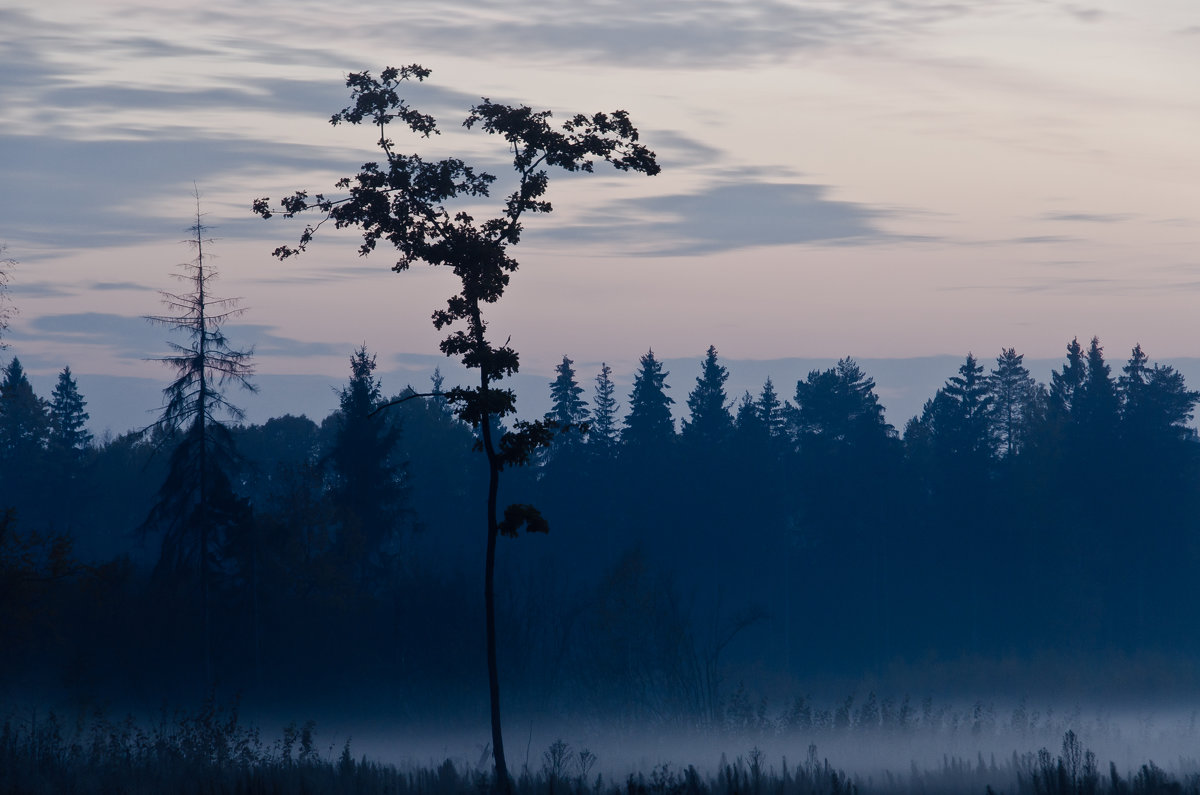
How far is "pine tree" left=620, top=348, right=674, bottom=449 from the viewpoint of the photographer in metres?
81.1

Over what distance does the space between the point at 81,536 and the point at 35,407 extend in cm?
1716

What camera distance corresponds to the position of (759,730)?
3625 cm

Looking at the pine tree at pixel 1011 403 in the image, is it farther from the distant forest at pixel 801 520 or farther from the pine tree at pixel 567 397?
the pine tree at pixel 567 397

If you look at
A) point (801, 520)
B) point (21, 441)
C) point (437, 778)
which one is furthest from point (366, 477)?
point (21, 441)

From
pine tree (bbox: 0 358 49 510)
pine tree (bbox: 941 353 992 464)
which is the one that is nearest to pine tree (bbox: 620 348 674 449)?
pine tree (bbox: 941 353 992 464)

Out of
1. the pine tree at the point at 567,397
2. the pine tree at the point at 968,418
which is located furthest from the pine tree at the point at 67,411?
the pine tree at the point at 968,418

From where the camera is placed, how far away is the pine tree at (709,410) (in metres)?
80.9

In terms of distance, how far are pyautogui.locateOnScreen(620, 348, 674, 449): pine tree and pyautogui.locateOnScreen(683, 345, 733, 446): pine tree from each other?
5.78ft

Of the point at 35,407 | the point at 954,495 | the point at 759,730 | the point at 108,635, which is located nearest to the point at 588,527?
the point at 954,495

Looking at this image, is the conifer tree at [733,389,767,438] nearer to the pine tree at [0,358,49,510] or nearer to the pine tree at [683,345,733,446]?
the pine tree at [683,345,733,446]

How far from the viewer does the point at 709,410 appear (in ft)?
267

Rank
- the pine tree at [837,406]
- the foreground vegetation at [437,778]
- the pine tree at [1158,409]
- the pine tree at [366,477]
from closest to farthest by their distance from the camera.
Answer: the foreground vegetation at [437,778] → the pine tree at [366,477] → the pine tree at [1158,409] → the pine tree at [837,406]

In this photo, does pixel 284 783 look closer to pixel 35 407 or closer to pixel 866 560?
pixel 866 560

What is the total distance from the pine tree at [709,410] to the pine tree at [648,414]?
69.4 inches
